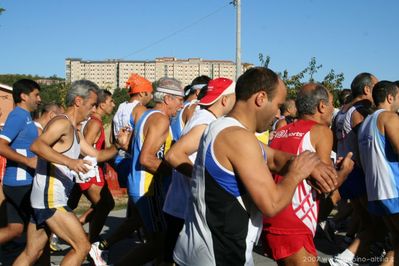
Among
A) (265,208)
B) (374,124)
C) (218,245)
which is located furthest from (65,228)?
(374,124)

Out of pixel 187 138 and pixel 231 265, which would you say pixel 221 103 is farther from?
pixel 231 265

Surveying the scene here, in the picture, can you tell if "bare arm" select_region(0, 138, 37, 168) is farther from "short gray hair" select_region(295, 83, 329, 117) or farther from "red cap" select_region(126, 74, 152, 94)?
"short gray hair" select_region(295, 83, 329, 117)

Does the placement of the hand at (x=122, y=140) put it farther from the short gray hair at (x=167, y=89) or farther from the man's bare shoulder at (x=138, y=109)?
the man's bare shoulder at (x=138, y=109)

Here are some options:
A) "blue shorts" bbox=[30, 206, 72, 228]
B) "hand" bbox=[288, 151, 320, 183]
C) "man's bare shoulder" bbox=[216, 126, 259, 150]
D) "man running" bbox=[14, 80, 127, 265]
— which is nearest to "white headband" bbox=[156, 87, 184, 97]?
"man running" bbox=[14, 80, 127, 265]

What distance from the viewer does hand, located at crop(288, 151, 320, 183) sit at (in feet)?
8.51

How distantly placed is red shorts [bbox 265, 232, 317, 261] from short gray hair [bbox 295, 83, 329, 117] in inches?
40.0

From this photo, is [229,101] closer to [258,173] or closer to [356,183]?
[258,173]

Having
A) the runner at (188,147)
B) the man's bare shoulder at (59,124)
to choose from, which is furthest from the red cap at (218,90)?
the man's bare shoulder at (59,124)

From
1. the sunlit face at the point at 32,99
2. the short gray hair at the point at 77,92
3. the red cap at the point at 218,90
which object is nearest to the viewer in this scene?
the red cap at the point at 218,90

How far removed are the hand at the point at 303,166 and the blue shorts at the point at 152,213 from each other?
2.59 m

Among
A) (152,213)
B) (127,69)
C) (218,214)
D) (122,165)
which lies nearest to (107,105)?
(122,165)

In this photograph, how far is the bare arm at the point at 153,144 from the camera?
4.73 metres

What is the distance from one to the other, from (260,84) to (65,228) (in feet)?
7.99

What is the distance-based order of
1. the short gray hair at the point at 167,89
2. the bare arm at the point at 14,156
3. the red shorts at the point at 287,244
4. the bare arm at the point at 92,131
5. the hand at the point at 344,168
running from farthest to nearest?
the bare arm at the point at 92,131, the bare arm at the point at 14,156, the short gray hair at the point at 167,89, the red shorts at the point at 287,244, the hand at the point at 344,168
